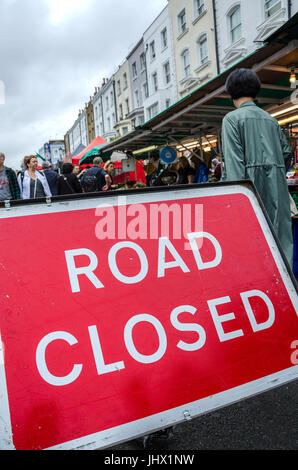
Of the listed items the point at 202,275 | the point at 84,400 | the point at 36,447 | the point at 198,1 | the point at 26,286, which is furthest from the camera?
the point at 198,1

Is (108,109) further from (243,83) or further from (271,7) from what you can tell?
(243,83)

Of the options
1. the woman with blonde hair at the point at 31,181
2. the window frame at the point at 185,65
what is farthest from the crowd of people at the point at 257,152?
the window frame at the point at 185,65

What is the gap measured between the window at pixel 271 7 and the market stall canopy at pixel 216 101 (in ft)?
31.1

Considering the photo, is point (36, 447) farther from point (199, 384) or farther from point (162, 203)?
point (162, 203)

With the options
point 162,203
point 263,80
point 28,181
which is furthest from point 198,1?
point 162,203

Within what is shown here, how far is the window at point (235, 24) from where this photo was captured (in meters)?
17.7

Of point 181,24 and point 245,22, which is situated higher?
point 181,24

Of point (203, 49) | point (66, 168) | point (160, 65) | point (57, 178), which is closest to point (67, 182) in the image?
point (57, 178)

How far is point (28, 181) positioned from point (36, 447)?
5365 millimetres

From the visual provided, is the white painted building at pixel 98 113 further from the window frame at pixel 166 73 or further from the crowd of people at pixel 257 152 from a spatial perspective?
the crowd of people at pixel 257 152

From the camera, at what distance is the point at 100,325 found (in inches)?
53.5

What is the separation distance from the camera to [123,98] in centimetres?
3603

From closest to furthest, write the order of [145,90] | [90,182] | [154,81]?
1. [90,182]
2. [154,81]
3. [145,90]

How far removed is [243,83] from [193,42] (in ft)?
70.6
